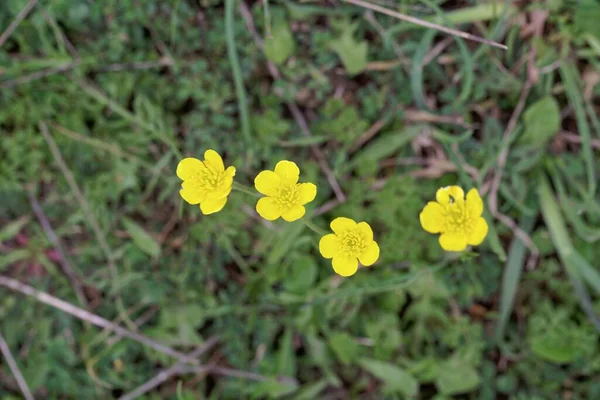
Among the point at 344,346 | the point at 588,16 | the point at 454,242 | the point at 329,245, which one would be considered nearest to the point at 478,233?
the point at 454,242

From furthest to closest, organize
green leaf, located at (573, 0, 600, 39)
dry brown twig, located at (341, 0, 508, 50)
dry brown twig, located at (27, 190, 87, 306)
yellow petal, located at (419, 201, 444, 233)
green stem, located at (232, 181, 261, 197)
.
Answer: dry brown twig, located at (27, 190, 87, 306) < green leaf, located at (573, 0, 600, 39) < dry brown twig, located at (341, 0, 508, 50) < yellow petal, located at (419, 201, 444, 233) < green stem, located at (232, 181, 261, 197)

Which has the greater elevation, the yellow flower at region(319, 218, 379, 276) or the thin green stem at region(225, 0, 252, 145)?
the thin green stem at region(225, 0, 252, 145)

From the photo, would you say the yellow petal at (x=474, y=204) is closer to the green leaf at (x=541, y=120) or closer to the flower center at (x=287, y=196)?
the flower center at (x=287, y=196)

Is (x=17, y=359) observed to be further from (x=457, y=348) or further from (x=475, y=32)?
(x=475, y=32)

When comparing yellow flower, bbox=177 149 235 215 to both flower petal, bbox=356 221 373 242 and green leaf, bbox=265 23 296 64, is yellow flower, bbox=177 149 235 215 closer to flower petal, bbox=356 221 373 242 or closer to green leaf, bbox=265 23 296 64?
flower petal, bbox=356 221 373 242

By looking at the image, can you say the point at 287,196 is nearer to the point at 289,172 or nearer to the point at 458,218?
the point at 289,172

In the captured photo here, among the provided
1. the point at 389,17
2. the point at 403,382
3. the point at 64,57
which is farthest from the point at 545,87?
the point at 64,57

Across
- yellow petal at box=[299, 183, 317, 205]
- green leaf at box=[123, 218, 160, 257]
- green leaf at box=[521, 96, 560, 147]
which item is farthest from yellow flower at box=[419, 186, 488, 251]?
green leaf at box=[123, 218, 160, 257]
